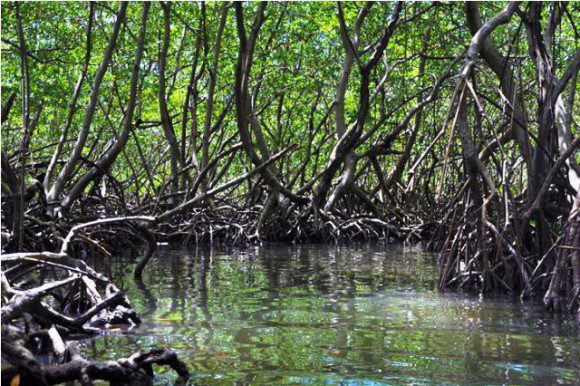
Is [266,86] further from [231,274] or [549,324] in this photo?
[549,324]

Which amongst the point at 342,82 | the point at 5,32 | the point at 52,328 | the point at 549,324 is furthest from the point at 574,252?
the point at 5,32

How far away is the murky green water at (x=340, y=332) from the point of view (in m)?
2.96

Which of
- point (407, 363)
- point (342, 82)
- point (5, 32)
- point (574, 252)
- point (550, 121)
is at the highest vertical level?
point (5, 32)

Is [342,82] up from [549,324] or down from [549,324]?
up

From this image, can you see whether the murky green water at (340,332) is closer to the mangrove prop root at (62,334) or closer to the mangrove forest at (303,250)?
the mangrove forest at (303,250)

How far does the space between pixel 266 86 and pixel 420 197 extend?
3.31 metres

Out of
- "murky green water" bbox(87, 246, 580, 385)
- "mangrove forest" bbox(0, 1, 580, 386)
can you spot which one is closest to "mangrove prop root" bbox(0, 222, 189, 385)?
"mangrove forest" bbox(0, 1, 580, 386)

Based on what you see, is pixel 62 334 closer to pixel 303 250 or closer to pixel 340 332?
pixel 340 332

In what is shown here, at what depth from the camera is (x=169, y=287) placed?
5.67 metres

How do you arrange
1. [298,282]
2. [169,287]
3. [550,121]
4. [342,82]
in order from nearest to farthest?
[550,121] → [169,287] → [298,282] → [342,82]

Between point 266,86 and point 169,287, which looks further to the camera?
point 266,86

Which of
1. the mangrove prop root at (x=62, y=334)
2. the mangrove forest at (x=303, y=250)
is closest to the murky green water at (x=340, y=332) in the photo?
the mangrove forest at (x=303, y=250)

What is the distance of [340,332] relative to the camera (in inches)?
151

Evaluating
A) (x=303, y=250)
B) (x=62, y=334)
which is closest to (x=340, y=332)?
(x=62, y=334)
